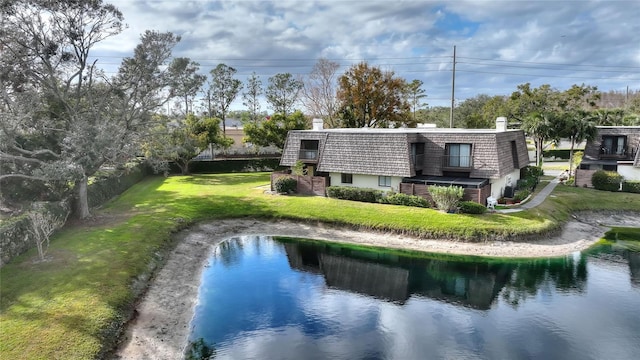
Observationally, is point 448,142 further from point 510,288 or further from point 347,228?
point 510,288

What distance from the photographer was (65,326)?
1291cm

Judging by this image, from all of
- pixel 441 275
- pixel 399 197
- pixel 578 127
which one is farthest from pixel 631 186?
pixel 441 275

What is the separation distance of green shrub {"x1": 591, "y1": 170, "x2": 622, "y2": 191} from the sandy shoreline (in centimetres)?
480

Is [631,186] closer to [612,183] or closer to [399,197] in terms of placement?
[612,183]

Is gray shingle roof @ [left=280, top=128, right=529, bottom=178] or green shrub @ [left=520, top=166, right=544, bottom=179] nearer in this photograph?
gray shingle roof @ [left=280, top=128, right=529, bottom=178]

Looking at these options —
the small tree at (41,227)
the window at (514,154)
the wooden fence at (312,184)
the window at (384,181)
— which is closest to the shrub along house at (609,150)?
the window at (514,154)

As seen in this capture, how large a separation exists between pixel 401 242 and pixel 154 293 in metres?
14.1

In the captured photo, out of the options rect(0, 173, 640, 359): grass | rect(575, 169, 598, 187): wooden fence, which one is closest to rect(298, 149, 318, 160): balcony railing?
rect(0, 173, 640, 359): grass

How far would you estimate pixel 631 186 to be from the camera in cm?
3219

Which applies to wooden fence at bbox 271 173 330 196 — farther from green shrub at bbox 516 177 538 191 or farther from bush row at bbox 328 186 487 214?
green shrub at bbox 516 177 538 191

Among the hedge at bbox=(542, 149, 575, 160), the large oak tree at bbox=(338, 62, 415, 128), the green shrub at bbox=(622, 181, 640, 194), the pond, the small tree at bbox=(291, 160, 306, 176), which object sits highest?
the large oak tree at bbox=(338, 62, 415, 128)

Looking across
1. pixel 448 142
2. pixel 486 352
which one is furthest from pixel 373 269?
pixel 448 142

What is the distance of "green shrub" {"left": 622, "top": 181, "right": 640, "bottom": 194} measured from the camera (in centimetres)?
3192

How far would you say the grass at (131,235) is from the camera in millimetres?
12828
